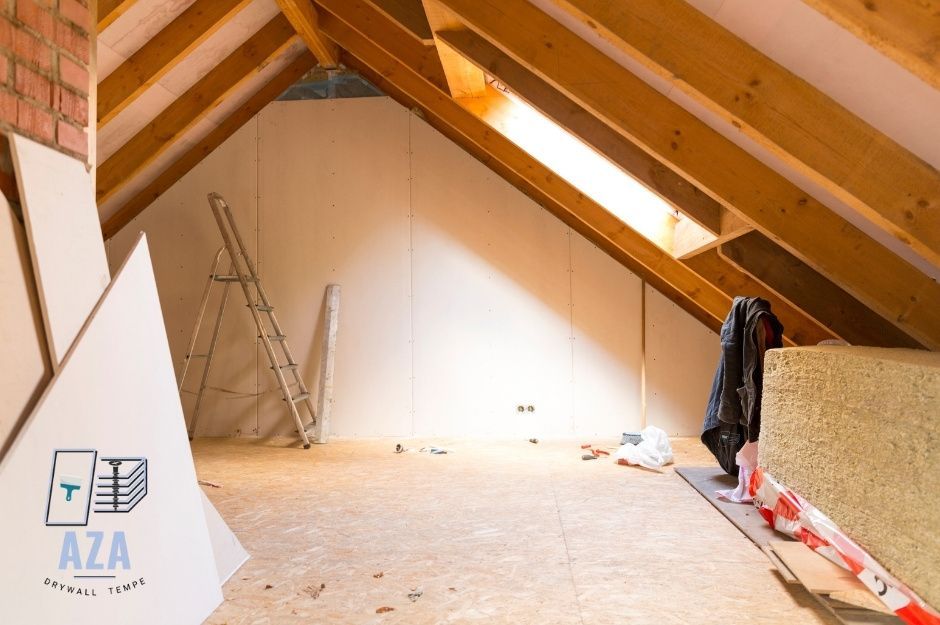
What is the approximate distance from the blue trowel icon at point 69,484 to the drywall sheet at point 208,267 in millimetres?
3754

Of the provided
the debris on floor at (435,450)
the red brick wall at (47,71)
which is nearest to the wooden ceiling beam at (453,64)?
the red brick wall at (47,71)

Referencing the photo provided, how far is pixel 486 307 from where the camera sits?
5.31 meters

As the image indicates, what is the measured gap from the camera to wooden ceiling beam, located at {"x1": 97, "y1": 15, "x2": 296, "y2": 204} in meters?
4.30

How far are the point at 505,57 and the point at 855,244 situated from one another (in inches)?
65.6

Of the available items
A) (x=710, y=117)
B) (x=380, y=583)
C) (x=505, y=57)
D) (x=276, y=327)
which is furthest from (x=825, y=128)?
(x=276, y=327)

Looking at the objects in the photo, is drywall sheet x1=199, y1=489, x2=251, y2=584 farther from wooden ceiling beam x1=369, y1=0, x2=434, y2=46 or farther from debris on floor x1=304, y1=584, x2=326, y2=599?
wooden ceiling beam x1=369, y1=0, x2=434, y2=46

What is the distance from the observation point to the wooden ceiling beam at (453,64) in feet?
9.41

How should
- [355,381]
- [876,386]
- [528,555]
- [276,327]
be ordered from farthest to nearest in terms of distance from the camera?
1. [355,381]
2. [276,327]
3. [528,555]
4. [876,386]

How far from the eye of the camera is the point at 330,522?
304 cm

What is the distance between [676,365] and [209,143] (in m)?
3.99

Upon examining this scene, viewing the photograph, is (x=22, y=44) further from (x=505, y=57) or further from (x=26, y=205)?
(x=505, y=57)

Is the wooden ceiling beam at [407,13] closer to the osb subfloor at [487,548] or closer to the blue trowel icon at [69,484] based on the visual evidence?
the osb subfloor at [487,548]

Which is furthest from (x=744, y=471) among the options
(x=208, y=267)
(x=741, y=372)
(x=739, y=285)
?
(x=208, y=267)

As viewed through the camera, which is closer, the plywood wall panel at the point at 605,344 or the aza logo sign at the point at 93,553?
the aza logo sign at the point at 93,553
